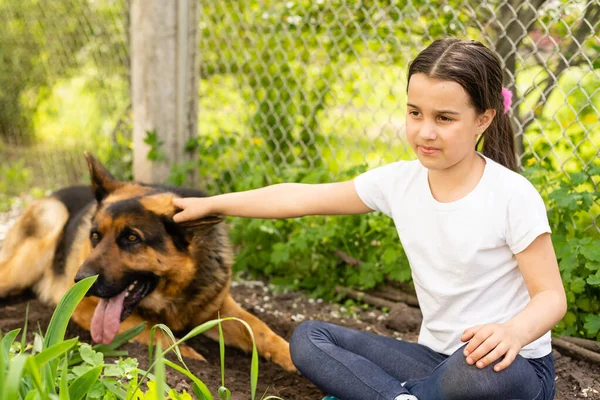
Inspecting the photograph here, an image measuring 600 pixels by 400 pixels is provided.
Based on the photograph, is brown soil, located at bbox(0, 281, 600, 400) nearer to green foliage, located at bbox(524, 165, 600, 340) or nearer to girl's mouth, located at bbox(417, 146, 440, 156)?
green foliage, located at bbox(524, 165, 600, 340)

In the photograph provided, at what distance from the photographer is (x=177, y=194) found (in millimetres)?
3383

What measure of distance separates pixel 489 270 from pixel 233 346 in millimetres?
1629

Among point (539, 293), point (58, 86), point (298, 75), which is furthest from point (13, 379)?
point (58, 86)

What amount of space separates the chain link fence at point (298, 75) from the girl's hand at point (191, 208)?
1.28m

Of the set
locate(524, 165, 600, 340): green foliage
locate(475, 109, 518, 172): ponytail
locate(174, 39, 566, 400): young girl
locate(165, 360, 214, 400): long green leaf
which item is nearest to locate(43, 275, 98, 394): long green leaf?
locate(165, 360, 214, 400): long green leaf

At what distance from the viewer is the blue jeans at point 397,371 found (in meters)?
2.04

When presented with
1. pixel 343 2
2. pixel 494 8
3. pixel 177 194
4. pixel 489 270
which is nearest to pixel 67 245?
pixel 177 194

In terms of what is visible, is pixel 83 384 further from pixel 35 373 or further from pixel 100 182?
pixel 100 182

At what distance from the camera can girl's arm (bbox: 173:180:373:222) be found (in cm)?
265

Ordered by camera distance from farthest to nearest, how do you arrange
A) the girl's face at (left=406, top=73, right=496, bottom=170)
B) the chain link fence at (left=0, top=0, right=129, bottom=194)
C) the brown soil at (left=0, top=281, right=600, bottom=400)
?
the chain link fence at (left=0, top=0, right=129, bottom=194) < the brown soil at (left=0, top=281, right=600, bottom=400) < the girl's face at (left=406, top=73, right=496, bottom=170)

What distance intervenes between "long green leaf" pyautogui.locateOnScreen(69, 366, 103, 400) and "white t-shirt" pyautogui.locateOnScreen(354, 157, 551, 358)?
1.19 metres

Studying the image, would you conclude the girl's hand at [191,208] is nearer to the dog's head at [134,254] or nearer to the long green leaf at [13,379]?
the dog's head at [134,254]

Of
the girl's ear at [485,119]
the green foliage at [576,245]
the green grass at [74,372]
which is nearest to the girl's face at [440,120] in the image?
the girl's ear at [485,119]

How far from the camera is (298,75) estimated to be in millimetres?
4844
